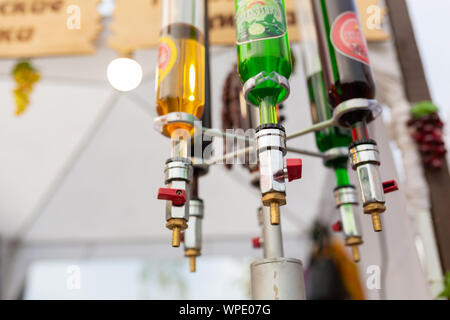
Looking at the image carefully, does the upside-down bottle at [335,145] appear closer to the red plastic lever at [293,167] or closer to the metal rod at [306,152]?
the metal rod at [306,152]

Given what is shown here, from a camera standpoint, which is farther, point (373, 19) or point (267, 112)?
point (373, 19)

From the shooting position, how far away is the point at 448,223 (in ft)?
4.32

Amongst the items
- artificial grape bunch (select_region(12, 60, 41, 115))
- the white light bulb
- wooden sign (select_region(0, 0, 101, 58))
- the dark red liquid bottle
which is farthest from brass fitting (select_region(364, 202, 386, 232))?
artificial grape bunch (select_region(12, 60, 41, 115))

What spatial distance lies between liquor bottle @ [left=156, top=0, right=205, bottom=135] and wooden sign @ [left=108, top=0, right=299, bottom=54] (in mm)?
1291

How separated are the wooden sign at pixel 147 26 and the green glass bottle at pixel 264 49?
4.67ft

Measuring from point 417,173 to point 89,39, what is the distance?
167 centimetres

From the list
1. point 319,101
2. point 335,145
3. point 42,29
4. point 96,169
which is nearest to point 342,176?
point 335,145

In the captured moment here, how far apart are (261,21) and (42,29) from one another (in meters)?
1.76

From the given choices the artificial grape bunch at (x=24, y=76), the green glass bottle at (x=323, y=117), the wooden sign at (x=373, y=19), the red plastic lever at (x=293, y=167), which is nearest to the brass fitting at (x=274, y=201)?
the red plastic lever at (x=293, y=167)

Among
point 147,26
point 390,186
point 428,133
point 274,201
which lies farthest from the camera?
point 147,26

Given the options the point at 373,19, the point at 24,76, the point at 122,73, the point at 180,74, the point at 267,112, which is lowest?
the point at 267,112

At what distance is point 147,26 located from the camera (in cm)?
194

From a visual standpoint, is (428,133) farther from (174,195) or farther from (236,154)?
(174,195)
